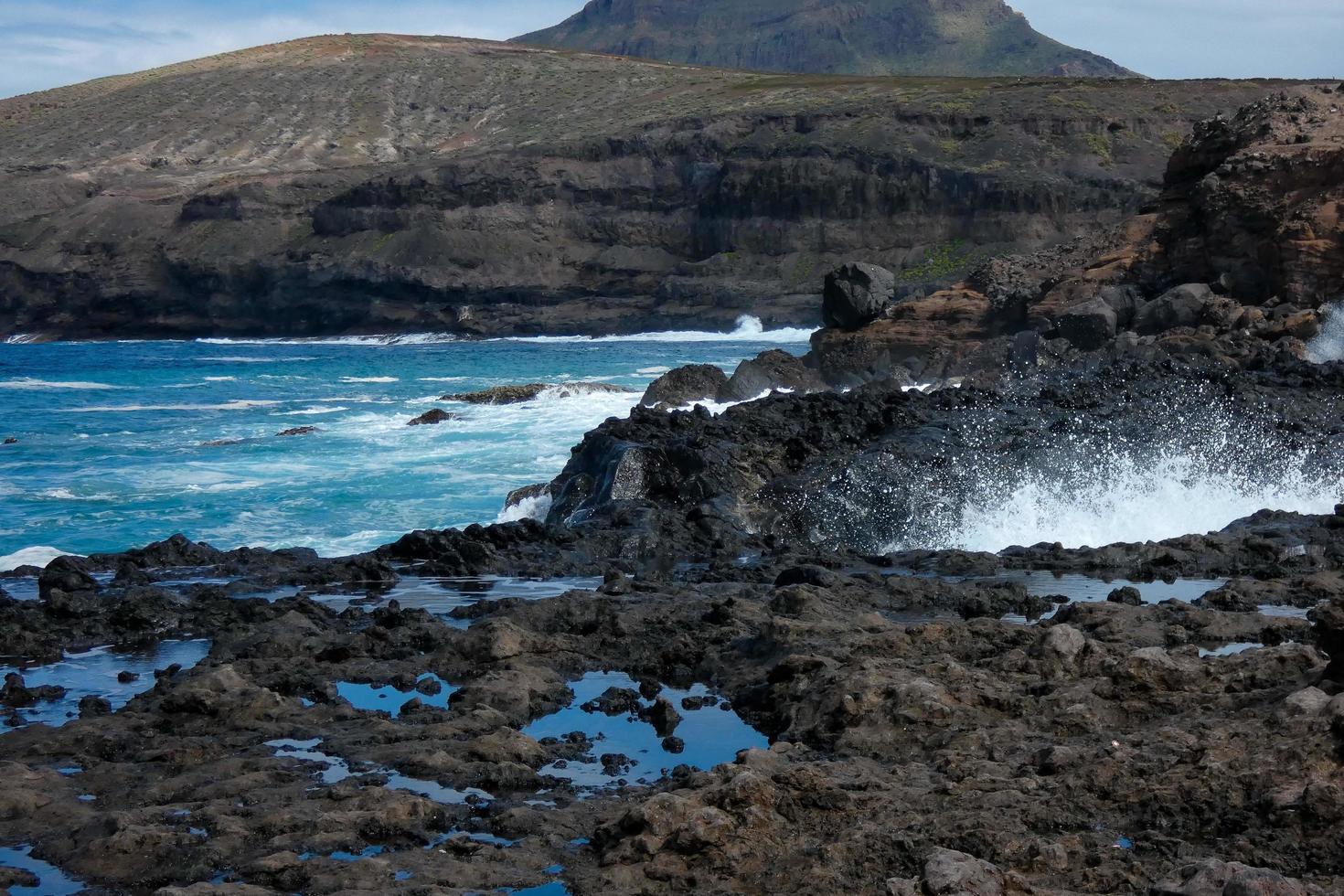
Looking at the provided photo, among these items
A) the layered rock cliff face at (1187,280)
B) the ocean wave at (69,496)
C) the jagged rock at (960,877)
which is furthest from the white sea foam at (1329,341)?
the jagged rock at (960,877)

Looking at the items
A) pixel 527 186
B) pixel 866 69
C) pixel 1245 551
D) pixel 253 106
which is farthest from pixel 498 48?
pixel 1245 551

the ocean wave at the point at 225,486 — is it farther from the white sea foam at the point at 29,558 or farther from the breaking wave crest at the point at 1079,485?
the breaking wave crest at the point at 1079,485

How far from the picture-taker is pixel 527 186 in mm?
73188

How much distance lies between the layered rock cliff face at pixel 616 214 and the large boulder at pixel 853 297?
29900 millimetres

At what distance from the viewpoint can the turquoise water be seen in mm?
17547

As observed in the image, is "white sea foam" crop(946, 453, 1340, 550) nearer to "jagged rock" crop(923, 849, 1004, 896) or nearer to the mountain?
"jagged rock" crop(923, 849, 1004, 896)

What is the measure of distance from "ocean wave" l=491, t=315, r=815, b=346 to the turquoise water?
5459 millimetres

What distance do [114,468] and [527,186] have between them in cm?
5182

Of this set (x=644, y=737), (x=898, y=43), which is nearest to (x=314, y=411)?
(x=644, y=737)

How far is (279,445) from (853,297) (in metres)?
11.7

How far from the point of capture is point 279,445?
25.8 m

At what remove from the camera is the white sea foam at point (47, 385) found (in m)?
42.6

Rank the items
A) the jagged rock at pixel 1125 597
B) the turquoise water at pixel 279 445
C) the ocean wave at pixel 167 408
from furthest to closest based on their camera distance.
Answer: the ocean wave at pixel 167 408
the turquoise water at pixel 279 445
the jagged rock at pixel 1125 597

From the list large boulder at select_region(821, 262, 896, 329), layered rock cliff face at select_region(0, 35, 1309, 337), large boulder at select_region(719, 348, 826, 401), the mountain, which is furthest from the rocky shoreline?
the mountain
